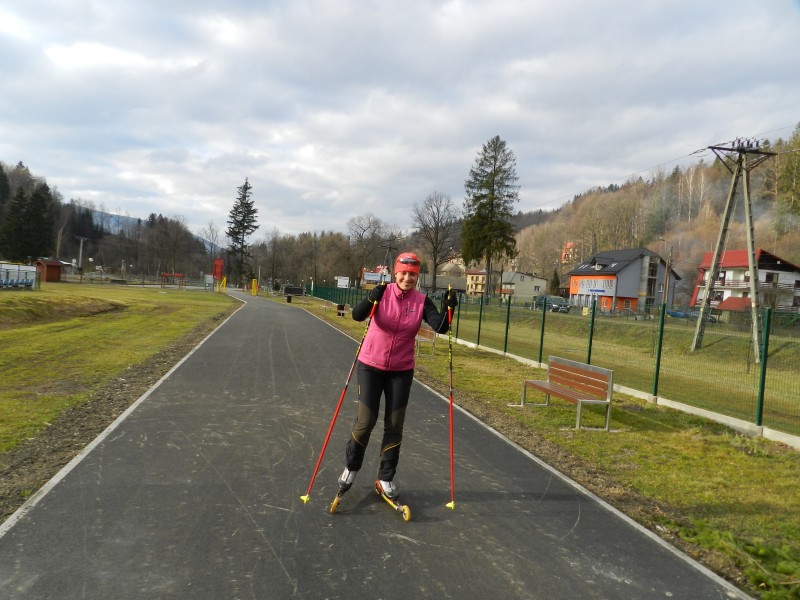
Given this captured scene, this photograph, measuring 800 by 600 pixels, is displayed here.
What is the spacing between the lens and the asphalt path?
3131mm

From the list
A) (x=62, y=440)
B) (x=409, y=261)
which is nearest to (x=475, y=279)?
(x=62, y=440)

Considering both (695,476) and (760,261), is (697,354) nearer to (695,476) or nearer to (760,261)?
(695,476)

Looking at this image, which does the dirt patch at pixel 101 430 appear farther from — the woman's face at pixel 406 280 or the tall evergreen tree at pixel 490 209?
the tall evergreen tree at pixel 490 209

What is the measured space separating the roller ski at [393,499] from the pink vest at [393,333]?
98cm

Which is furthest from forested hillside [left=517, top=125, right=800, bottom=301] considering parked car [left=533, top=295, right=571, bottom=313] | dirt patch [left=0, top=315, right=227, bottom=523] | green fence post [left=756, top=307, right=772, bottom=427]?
dirt patch [left=0, top=315, right=227, bottom=523]

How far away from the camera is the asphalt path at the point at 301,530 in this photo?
313cm

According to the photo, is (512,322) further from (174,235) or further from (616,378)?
(174,235)

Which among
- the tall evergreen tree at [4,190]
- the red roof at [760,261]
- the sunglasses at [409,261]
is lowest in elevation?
the sunglasses at [409,261]

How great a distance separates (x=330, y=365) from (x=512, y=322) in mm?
7822

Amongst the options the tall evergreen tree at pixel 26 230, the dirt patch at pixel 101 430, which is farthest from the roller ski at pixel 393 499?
the tall evergreen tree at pixel 26 230

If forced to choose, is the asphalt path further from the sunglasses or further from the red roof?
the red roof

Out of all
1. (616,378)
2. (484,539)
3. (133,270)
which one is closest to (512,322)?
(616,378)

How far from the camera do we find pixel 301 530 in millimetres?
3783

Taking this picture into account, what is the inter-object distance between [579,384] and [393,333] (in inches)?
202
